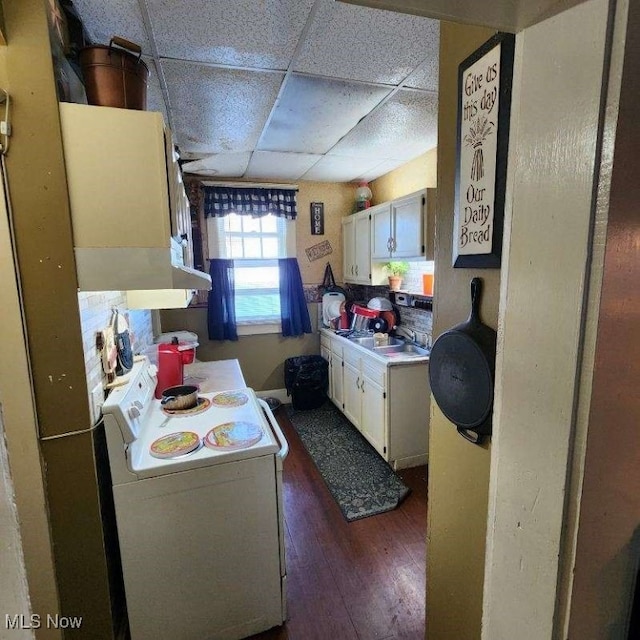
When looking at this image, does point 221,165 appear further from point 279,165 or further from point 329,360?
point 329,360

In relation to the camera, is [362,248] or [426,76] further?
[362,248]

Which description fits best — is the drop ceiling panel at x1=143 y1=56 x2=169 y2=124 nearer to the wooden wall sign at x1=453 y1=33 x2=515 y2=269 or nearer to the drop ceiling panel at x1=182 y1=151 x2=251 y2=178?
the drop ceiling panel at x1=182 y1=151 x2=251 y2=178

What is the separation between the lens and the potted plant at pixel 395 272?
345cm

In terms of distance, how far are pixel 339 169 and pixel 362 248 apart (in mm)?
785

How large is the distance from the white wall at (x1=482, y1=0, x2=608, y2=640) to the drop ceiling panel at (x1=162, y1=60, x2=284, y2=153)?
64.1 inches

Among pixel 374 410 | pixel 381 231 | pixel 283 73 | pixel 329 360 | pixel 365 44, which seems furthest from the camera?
pixel 329 360

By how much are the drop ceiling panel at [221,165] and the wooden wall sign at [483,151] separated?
2415 mm

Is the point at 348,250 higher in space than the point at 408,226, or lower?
lower

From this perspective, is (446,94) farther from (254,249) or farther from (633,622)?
(254,249)

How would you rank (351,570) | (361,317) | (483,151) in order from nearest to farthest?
(483,151) < (351,570) < (361,317)

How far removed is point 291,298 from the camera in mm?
3955

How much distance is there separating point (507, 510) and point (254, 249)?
3.58m

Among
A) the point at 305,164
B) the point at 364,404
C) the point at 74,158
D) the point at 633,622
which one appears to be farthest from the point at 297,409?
the point at 633,622

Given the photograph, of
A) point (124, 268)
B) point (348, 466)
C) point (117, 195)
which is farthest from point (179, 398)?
point (348, 466)
